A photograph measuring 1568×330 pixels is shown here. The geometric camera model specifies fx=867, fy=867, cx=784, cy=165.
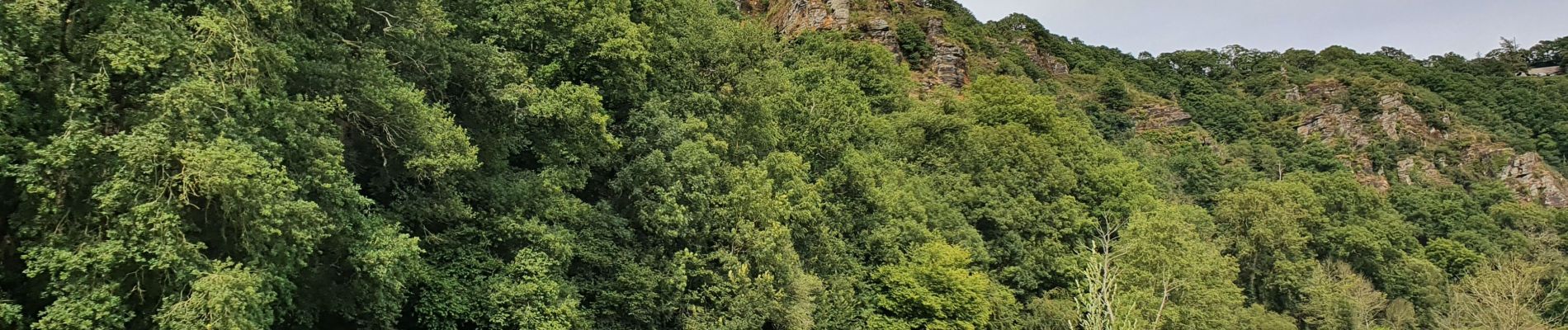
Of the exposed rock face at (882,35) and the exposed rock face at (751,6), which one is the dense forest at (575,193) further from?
the exposed rock face at (751,6)

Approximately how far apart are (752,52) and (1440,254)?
59.5m

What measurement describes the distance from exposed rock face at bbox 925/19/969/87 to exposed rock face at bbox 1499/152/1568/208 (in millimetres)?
62886

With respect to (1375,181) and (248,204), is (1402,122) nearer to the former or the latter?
(1375,181)

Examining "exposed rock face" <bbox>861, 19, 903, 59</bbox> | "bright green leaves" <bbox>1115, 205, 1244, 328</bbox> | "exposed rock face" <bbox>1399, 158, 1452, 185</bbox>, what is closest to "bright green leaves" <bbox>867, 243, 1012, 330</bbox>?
"bright green leaves" <bbox>1115, 205, 1244, 328</bbox>

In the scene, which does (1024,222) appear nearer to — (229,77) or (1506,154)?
(229,77)

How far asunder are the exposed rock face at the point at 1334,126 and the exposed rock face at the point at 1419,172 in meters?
4.23

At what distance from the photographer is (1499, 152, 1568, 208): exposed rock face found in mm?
81062

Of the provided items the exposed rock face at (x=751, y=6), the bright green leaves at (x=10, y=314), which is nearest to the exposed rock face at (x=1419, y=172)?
the exposed rock face at (x=751, y=6)

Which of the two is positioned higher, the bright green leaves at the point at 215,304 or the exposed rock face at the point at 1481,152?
the bright green leaves at the point at 215,304

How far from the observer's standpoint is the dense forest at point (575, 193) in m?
10.3

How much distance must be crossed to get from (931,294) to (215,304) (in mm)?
19501

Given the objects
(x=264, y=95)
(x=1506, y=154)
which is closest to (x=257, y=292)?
(x=264, y=95)

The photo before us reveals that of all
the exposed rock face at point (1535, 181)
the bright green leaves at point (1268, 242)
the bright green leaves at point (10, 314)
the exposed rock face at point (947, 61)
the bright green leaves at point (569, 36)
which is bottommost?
the bright green leaves at point (1268, 242)

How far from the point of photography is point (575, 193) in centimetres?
2069
